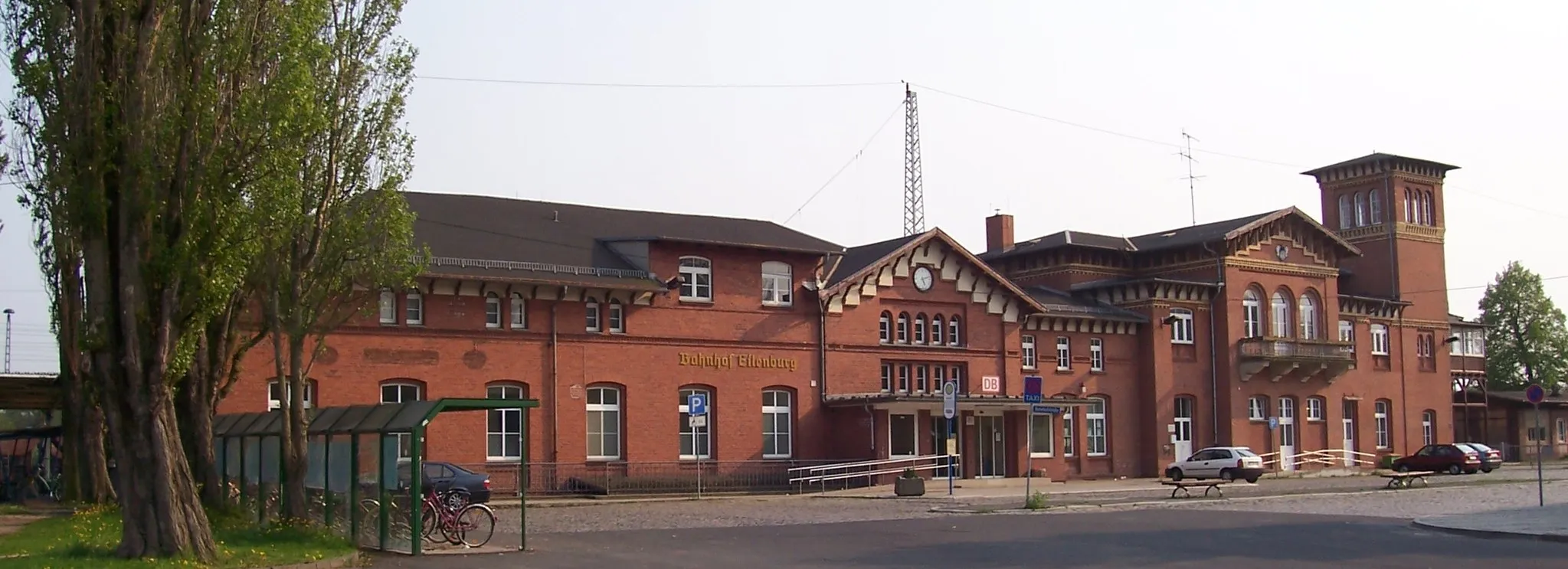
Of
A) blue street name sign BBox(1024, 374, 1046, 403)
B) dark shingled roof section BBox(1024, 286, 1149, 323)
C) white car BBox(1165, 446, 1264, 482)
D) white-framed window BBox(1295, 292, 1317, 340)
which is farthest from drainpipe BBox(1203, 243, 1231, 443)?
blue street name sign BBox(1024, 374, 1046, 403)

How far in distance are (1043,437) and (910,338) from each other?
656 centimetres

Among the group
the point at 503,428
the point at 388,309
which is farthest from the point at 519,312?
the point at 388,309

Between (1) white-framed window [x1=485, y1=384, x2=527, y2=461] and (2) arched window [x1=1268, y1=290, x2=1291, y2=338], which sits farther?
(2) arched window [x1=1268, y1=290, x2=1291, y2=338]

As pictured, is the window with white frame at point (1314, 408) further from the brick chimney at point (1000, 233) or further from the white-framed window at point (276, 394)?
the white-framed window at point (276, 394)

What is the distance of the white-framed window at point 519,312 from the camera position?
40.4 m

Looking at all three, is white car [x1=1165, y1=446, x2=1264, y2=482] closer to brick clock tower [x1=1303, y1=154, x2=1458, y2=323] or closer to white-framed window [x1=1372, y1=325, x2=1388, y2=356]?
white-framed window [x1=1372, y1=325, x2=1388, y2=356]

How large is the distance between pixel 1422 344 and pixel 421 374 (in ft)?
156

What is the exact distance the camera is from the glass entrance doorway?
161ft

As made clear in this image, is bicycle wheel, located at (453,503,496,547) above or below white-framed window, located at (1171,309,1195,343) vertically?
below

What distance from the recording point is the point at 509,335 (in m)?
40.3

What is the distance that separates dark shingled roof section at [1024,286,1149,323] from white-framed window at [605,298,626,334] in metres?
16.1

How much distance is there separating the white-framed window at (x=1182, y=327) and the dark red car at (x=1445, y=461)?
859 cm

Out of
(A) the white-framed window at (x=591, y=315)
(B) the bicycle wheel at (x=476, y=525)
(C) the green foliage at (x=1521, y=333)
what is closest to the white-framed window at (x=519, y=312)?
(A) the white-framed window at (x=591, y=315)

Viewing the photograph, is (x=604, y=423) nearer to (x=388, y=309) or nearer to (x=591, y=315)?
(x=591, y=315)
